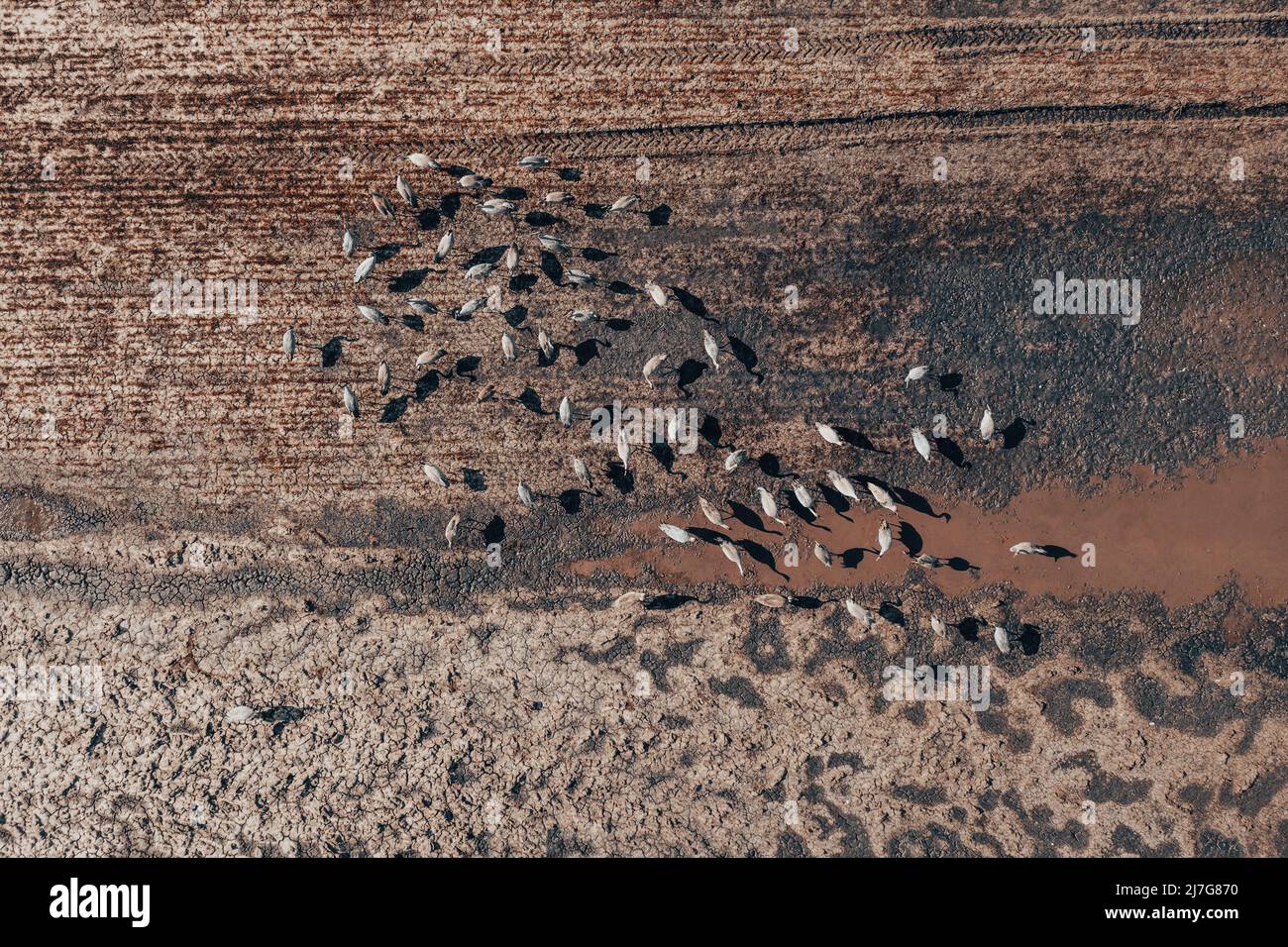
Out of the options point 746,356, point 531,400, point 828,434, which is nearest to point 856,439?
point 828,434

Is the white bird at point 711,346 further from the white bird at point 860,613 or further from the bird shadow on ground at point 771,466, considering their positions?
the white bird at point 860,613

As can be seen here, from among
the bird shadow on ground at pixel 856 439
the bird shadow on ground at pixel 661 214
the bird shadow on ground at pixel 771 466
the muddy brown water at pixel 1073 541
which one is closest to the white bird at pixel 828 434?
the bird shadow on ground at pixel 856 439

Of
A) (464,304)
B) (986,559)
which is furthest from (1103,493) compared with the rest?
(464,304)

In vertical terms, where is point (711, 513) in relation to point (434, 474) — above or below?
below

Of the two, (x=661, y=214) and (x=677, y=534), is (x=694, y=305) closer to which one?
(x=661, y=214)

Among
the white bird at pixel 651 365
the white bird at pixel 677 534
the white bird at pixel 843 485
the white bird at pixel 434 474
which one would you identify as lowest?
the white bird at pixel 677 534
